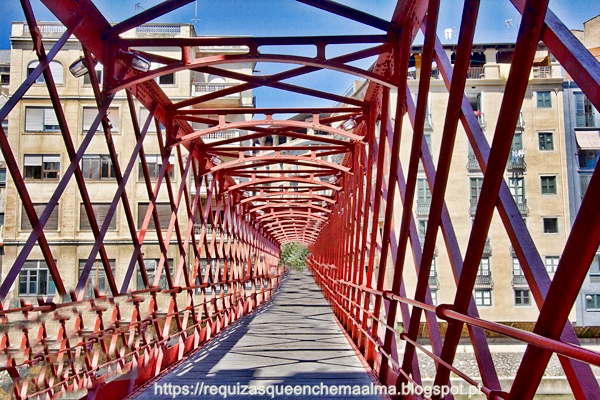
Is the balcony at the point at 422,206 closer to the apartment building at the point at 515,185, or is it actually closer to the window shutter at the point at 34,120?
the apartment building at the point at 515,185

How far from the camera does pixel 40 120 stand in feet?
72.0

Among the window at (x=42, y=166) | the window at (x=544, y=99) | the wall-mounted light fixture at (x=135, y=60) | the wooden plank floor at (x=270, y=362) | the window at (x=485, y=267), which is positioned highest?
the window at (x=544, y=99)

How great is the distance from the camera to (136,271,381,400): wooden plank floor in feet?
21.7

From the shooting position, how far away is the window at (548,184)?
25.4 meters

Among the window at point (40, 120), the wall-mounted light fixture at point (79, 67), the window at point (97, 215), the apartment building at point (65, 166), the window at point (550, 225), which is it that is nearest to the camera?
the wall-mounted light fixture at point (79, 67)

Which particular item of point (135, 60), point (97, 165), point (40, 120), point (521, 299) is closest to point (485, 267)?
point (521, 299)

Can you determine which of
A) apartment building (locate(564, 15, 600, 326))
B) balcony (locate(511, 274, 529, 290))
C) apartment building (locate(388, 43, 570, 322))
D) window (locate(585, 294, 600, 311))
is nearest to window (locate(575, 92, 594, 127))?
apartment building (locate(564, 15, 600, 326))

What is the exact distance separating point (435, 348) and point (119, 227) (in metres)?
23.5

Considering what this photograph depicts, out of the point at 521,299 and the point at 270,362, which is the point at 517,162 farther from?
the point at 270,362

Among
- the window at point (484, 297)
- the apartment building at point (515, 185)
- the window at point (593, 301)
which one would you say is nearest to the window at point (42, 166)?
the apartment building at point (515, 185)

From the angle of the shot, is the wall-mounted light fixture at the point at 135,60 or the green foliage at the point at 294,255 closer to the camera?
the wall-mounted light fixture at the point at 135,60

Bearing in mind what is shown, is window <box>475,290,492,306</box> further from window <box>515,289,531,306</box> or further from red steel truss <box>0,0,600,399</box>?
red steel truss <box>0,0,600,399</box>

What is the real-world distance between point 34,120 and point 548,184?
19.3 m

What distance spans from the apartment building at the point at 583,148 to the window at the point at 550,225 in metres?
0.89
